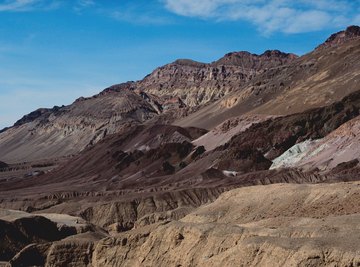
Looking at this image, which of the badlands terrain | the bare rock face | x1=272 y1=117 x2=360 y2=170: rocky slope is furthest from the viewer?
x1=272 y1=117 x2=360 y2=170: rocky slope

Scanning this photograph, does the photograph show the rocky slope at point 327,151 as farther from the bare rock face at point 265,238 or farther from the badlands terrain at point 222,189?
the bare rock face at point 265,238

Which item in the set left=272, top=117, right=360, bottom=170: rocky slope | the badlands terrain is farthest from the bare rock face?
left=272, top=117, right=360, bottom=170: rocky slope

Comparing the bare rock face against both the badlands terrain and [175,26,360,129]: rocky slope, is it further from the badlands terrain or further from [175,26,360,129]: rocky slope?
[175,26,360,129]: rocky slope

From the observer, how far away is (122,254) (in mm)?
35750

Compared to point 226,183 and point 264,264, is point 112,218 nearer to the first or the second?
point 226,183

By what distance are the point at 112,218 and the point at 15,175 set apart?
10407cm

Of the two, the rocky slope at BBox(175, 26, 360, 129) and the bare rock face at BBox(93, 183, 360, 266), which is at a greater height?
the rocky slope at BBox(175, 26, 360, 129)

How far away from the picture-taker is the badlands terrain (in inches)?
1209

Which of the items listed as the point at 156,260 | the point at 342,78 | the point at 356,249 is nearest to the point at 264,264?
the point at 356,249

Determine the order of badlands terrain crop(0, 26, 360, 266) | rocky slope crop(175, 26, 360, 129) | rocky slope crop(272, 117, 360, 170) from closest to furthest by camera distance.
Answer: badlands terrain crop(0, 26, 360, 266) < rocky slope crop(272, 117, 360, 170) < rocky slope crop(175, 26, 360, 129)

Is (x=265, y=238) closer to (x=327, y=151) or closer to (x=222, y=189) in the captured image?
(x=222, y=189)

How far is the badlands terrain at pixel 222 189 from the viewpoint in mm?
30703

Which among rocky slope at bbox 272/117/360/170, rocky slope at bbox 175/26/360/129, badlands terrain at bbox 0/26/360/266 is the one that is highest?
rocky slope at bbox 175/26/360/129

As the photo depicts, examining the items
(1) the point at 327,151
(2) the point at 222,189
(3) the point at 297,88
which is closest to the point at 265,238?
(2) the point at 222,189
